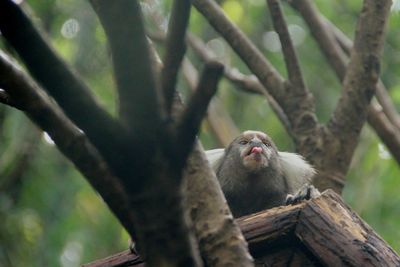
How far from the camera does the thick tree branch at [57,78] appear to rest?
1.72 metres

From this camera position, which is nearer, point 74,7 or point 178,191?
point 178,191

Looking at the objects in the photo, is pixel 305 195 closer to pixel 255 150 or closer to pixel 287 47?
pixel 255 150

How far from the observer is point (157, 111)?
1796 mm

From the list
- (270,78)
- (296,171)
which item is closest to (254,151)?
(296,171)

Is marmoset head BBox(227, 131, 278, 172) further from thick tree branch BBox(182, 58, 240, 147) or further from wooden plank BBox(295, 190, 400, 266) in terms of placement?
thick tree branch BBox(182, 58, 240, 147)

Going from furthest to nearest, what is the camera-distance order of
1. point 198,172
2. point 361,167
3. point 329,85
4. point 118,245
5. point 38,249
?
point 329,85
point 118,245
point 361,167
point 38,249
point 198,172

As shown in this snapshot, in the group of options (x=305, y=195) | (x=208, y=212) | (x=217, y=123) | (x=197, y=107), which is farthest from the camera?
(x=217, y=123)

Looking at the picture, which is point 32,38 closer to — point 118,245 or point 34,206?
point 34,206

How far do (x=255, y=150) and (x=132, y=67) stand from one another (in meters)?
3.87

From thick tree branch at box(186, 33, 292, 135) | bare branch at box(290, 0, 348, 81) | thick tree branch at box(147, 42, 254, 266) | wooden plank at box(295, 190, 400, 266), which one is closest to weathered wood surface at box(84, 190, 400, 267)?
wooden plank at box(295, 190, 400, 266)

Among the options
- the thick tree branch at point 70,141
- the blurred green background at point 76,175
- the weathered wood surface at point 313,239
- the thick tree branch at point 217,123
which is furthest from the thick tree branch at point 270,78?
the thick tree branch at point 70,141

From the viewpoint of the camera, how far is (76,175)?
27.5 ft

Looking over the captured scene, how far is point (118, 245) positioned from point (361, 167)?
2.60 m

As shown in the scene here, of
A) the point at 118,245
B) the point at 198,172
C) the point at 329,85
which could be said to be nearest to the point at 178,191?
the point at 198,172
